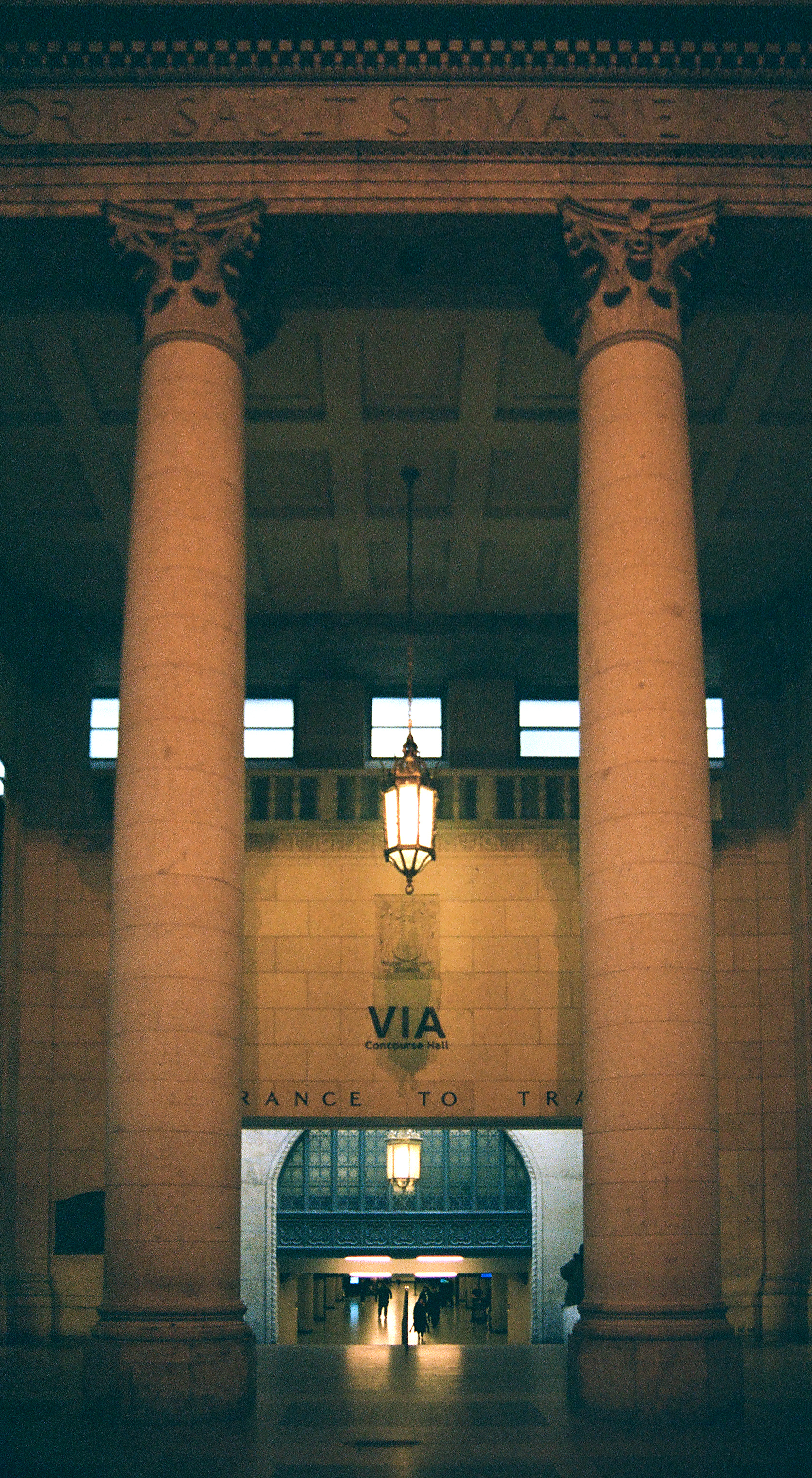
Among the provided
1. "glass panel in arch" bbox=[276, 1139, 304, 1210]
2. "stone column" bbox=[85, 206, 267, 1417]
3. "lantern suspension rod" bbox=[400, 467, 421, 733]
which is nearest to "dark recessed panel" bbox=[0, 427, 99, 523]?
"lantern suspension rod" bbox=[400, 467, 421, 733]

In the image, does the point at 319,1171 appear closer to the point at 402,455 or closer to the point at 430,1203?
A: the point at 430,1203

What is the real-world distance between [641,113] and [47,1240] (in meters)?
20.6

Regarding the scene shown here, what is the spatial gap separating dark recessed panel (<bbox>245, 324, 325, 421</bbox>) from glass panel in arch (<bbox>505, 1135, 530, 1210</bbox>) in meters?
27.1

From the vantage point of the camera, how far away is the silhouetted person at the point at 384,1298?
44938mm

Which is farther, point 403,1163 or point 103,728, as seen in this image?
point 403,1163

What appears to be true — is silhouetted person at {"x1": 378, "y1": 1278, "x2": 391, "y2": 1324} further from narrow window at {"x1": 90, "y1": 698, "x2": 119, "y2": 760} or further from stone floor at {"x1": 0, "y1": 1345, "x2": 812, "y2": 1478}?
stone floor at {"x1": 0, "y1": 1345, "x2": 812, "y2": 1478}

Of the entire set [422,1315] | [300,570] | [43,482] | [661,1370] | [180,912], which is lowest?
[422,1315]

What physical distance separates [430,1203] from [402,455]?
26.6m

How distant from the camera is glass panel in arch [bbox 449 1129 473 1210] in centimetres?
4406

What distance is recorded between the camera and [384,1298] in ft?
147

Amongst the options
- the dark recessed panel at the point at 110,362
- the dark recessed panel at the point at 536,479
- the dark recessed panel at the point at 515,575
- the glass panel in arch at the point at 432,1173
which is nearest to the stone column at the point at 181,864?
the dark recessed panel at the point at 110,362

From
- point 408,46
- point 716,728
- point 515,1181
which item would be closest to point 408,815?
point 716,728

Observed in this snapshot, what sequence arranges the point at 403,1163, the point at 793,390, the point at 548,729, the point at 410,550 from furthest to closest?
the point at 403,1163, the point at 548,729, the point at 410,550, the point at 793,390

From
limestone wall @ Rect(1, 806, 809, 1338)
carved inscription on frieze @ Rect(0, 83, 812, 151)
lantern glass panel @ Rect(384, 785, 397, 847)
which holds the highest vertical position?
carved inscription on frieze @ Rect(0, 83, 812, 151)
